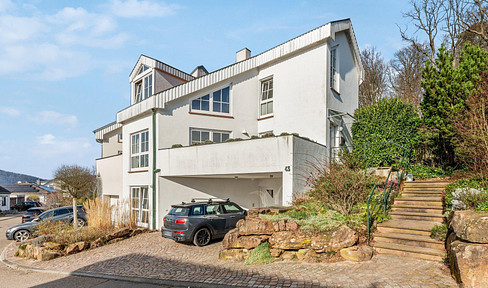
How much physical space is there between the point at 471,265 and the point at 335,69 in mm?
11684

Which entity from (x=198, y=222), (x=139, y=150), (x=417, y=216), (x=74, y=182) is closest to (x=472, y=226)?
(x=417, y=216)

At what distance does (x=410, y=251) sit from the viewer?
6879 mm

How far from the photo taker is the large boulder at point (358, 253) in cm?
694

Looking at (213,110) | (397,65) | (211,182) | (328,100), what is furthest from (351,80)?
(397,65)

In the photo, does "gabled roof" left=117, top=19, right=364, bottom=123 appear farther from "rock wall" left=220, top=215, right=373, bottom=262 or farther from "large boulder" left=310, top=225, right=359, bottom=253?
"large boulder" left=310, top=225, right=359, bottom=253

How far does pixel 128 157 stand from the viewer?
16.7 meters

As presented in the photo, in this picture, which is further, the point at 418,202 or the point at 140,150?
the point at 140,150

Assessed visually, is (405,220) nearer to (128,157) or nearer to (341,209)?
(341,209)

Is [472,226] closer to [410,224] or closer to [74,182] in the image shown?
[410,224]

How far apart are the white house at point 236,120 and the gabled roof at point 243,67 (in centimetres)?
5

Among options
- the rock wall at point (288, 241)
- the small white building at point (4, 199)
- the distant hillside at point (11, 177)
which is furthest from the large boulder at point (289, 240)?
the distant hillside at point (11, 177)

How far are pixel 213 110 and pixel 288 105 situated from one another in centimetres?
396

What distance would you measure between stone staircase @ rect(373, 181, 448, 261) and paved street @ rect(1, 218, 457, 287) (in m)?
0.29

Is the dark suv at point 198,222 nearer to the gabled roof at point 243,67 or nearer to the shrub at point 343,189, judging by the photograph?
the shrub at point 343,189
